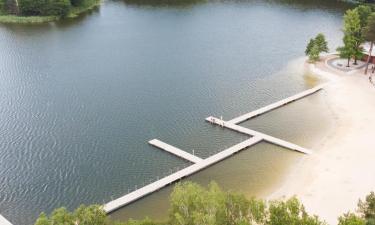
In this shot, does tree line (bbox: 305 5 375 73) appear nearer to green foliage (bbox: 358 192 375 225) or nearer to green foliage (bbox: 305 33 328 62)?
green foliage (bbox: 305 33 328 62)

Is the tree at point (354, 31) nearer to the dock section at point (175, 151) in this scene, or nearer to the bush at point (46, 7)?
the dock section at point (175, 151)

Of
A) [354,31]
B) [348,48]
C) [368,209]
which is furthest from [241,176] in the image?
[354,31]

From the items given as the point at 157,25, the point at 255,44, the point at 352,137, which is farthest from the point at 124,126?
the point at 157,25

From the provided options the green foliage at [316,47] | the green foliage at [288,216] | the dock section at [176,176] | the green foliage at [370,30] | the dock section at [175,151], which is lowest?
the dock section at [176,176]

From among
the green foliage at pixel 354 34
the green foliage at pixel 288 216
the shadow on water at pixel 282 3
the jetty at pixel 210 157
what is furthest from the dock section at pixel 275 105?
the shadow on water at pixel 282 3

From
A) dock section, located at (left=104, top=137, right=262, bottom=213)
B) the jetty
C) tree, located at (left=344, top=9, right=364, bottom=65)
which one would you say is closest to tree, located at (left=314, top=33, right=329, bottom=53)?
tree, located at (left=344, top=9, right=364, bottom=65)

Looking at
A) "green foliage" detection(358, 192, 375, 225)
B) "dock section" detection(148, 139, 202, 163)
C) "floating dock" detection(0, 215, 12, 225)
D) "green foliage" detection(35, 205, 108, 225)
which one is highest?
"green foliage" detection(35, 205, 108, 225)

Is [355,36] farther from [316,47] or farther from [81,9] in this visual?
[81,9]
